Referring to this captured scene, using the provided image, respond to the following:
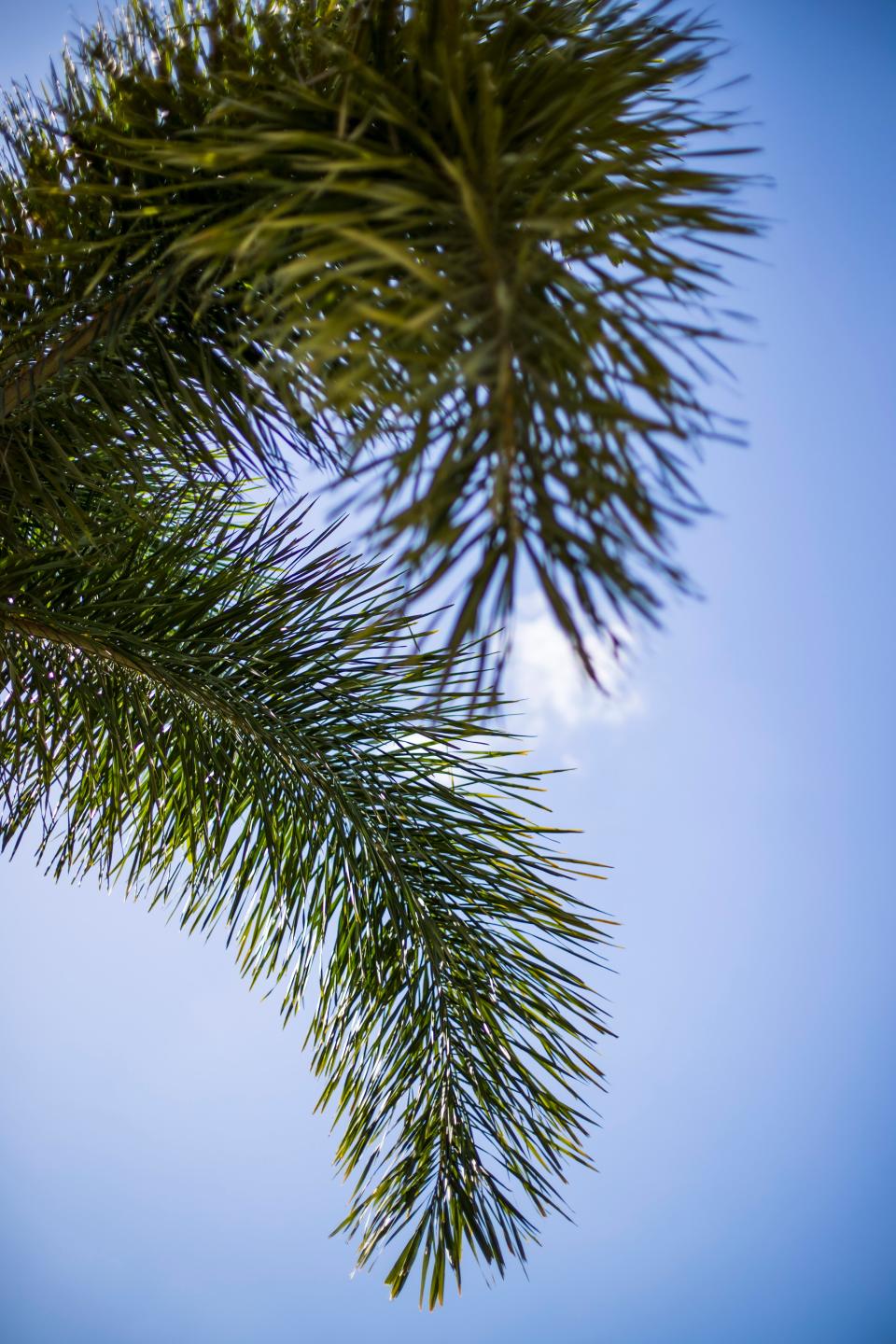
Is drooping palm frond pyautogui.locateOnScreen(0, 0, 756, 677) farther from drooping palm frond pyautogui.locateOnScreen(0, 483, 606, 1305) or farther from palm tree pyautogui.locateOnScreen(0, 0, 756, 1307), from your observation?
drooping palm frond pyautogui.locateOnScreen(0, 483, 606, 1305)

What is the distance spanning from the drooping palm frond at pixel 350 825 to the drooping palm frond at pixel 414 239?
23cm

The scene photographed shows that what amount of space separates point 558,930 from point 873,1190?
45.6ft

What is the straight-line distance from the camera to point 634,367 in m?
0.55

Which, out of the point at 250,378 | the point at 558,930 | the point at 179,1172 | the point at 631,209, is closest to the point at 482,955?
the point at 558,930

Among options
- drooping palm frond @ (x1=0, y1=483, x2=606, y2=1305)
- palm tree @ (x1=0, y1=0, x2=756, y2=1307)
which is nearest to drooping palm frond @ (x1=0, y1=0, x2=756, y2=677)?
palm tree @ (x1=0, y1=0, x2=756, y2=1307)

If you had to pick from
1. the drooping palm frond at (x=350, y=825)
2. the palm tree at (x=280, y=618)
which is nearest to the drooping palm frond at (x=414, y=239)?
the palm tree at (x=280, y=618)

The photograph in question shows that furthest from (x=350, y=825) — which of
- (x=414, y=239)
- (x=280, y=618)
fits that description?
(x=414, y=239)

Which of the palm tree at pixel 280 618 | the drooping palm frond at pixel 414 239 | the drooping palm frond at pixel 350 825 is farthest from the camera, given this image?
the drooping palm frond at pixel 350 825

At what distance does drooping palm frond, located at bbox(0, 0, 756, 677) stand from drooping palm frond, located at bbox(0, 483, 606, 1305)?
0.23m

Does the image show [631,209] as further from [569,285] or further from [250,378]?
[250,378]

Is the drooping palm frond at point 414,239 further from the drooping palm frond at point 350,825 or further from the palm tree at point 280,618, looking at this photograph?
the drooping palm frond at point 350,825

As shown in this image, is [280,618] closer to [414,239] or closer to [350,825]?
→ [350,825]

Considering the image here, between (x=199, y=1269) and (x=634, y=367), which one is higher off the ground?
(x=634, y=367)

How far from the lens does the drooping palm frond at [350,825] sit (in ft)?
3.95
